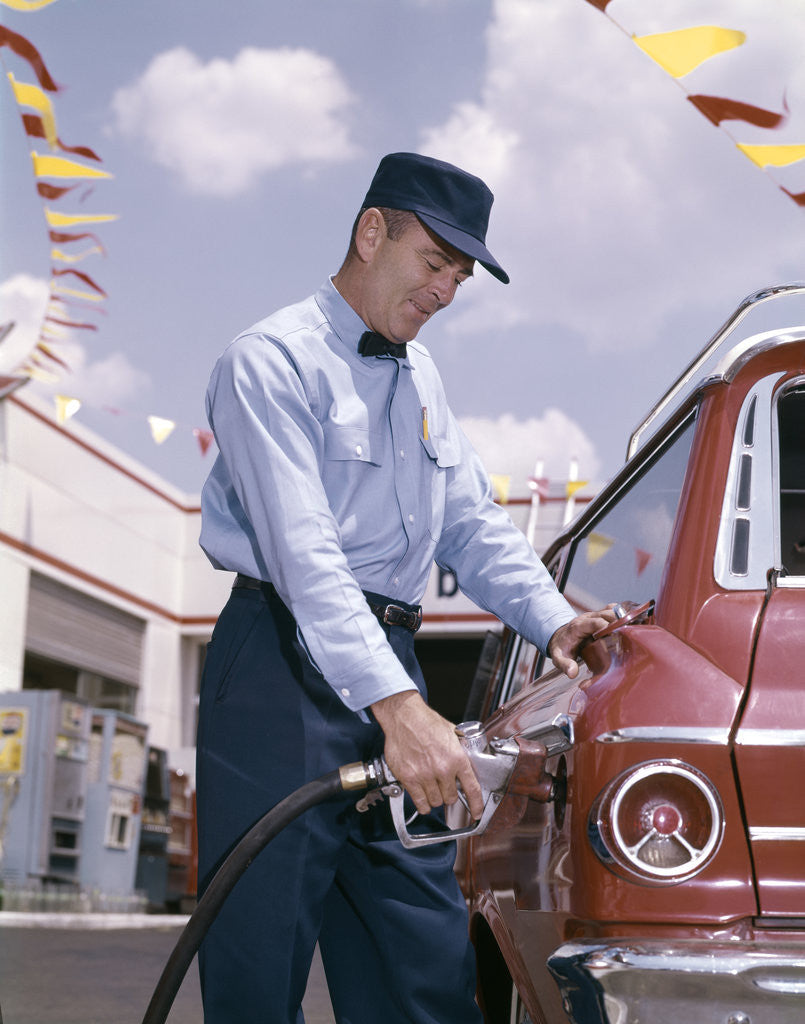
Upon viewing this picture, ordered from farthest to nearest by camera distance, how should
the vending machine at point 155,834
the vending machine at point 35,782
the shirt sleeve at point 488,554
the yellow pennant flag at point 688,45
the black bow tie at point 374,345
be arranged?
1. the vending machine at point 155,834
2. the vending machine at point 35,782
3. the yellow pennant flag at point 688,45
4. the shirt sleeve at point 488,554
5. the black bow tie at point 374,345

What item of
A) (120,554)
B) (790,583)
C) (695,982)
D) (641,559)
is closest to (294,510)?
(641,559)

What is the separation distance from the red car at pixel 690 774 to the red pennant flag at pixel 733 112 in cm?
440

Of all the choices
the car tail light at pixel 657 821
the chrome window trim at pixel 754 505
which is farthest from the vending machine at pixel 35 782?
the car tail light at pixel 657 821

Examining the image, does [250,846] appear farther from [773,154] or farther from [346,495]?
[773,154]

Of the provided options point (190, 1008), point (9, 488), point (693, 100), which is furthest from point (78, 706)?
point (693, 100)

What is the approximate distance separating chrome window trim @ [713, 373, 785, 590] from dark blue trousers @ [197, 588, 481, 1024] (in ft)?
2.05

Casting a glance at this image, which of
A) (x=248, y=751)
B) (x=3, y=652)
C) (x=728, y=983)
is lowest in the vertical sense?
(x=728, y=983)

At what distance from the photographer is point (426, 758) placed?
194cm

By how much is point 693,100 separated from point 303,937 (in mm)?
5221

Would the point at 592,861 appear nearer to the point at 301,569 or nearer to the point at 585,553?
the point at 301,569

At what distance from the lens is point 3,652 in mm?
17078

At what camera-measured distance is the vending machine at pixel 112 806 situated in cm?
1488

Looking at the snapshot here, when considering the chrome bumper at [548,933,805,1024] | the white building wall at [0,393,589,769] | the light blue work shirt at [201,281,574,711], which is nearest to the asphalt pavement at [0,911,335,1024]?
the light blue work shirt at [201,281,574,711]

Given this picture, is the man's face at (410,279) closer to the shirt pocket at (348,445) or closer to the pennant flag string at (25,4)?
the shirt pocket at (348,445)
